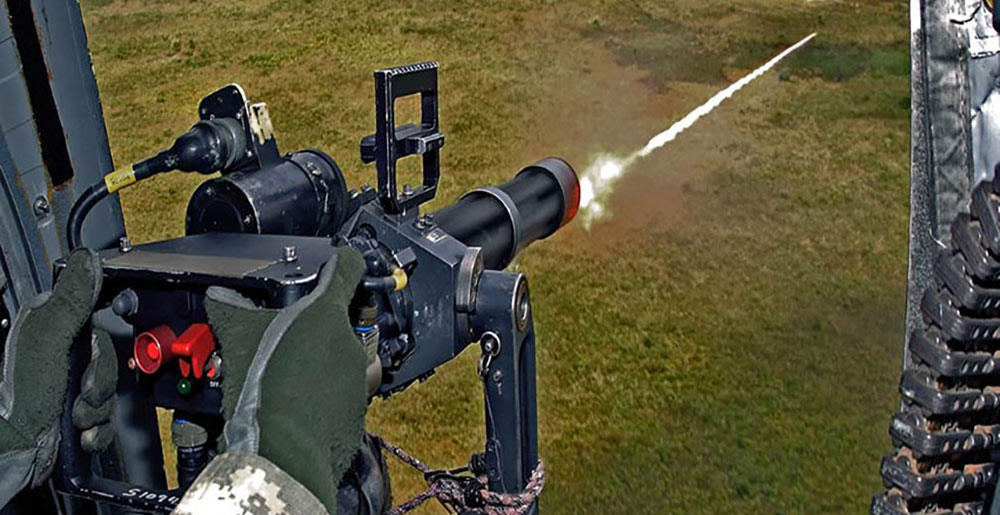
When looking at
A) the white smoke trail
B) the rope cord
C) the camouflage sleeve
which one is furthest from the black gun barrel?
the white smoke trail

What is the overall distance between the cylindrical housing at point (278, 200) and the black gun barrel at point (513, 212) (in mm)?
308

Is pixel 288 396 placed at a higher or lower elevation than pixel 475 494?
higher

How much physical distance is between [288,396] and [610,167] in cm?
737

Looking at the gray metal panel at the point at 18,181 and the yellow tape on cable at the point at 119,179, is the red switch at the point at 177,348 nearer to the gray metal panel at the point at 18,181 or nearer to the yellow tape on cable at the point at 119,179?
the yellow tape on cable at the point at 119,179

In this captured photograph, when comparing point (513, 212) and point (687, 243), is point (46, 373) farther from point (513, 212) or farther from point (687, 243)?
point (687, 243)

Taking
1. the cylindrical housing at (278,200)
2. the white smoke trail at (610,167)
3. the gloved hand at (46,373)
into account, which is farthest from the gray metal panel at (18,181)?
the white smoke trail at (610,167)

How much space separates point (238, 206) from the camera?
2.28 m

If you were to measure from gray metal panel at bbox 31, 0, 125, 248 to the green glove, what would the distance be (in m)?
1.19

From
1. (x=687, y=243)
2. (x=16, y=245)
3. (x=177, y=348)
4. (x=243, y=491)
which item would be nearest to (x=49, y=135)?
(x=16, y=245)

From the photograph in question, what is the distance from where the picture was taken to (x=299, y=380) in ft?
4.76

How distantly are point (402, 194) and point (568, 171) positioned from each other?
42.6 inches

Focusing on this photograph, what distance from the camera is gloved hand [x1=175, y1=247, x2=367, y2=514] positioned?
4.54 ft

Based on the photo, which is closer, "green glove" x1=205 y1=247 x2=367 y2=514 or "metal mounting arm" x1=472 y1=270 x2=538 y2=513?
"green glove" x1=205 y1=247 x2=367 y2=514

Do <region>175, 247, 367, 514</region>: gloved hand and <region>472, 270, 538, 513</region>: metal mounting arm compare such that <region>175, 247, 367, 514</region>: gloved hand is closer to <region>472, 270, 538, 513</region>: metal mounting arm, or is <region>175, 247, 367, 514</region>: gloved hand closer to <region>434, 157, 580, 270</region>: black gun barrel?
<region>472, 270, 538, 513</region>: metal mounting arm
